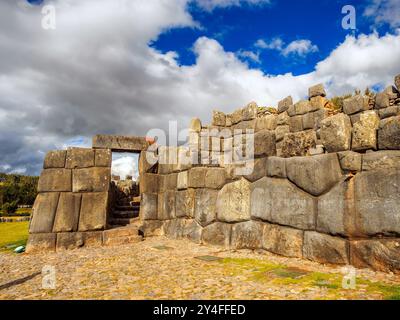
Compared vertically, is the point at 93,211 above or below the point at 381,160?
below

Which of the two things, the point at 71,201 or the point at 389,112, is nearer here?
the point at 389,112

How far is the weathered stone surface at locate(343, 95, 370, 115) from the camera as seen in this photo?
9227 millimetres

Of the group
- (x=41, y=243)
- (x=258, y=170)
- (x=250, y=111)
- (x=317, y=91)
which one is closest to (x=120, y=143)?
(x=41, y=243)

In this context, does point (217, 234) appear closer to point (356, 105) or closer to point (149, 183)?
point (149, 183)

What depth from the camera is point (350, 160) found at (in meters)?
4.68

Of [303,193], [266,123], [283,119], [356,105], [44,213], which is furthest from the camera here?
[283,119]

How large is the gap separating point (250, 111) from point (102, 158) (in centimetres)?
762

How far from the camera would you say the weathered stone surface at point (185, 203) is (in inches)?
341

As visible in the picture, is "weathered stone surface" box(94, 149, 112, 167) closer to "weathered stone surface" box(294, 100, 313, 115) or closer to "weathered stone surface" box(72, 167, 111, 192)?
"weathered stone surface" box(72, 167, 111, 192)

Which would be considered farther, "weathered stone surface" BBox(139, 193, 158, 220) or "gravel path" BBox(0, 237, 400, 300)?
"weathered stone surface" BBox(139, 193, 158, 220)

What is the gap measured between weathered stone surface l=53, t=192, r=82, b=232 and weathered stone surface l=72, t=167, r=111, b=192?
244 mm

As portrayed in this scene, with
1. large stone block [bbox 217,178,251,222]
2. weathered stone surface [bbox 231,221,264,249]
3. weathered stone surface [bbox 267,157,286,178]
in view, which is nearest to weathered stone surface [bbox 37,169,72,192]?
large stone block [bbox 217,178,251,222]

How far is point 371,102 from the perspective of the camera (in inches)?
364
